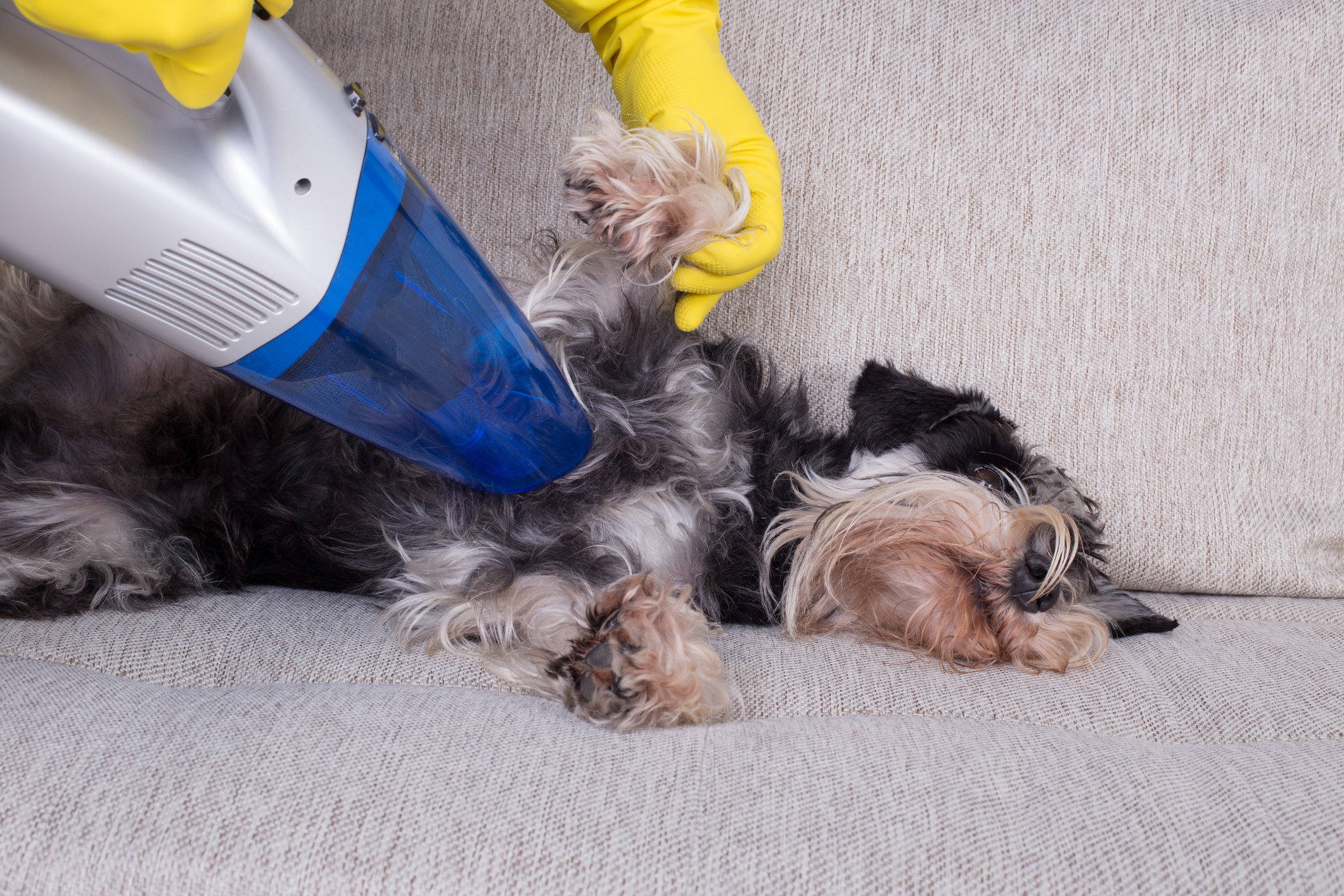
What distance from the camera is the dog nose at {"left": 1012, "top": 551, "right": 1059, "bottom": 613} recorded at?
70.6 inches

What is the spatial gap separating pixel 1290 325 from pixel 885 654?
171cm

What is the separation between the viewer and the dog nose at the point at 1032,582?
179cm

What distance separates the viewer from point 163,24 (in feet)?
3.01

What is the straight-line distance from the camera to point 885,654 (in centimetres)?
188

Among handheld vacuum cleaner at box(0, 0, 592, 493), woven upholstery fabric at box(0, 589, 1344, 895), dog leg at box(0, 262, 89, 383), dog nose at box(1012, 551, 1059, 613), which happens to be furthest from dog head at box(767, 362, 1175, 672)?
dog leg at box(0, 262, 89, 383)

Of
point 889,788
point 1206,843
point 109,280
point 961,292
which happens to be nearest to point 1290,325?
point 961,292

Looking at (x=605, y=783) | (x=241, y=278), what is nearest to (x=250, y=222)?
(x=241, y=278)

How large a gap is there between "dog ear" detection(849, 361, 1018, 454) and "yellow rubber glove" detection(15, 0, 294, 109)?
1.54m

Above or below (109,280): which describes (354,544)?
below

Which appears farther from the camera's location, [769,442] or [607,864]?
[769,442]

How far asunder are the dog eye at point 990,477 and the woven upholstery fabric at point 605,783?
51 centimetres

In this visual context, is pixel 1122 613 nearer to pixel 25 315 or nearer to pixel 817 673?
pixel 817 673

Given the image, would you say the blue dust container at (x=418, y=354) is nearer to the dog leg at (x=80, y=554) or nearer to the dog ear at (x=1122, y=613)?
the dog leg at (x=80, y=554)

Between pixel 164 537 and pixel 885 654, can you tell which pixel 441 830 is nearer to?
pixel 885 654
